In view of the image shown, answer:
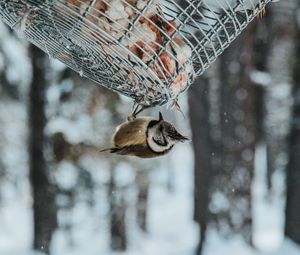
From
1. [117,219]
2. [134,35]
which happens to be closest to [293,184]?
[117,219]

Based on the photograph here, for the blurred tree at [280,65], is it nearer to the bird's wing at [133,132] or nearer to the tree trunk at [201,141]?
the tree trunk at [201,141]

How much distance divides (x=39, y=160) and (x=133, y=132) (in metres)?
4.69

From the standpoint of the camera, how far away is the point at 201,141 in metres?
6.42

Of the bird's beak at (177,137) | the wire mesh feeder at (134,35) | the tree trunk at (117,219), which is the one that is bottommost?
the tree trunk at (117,219)

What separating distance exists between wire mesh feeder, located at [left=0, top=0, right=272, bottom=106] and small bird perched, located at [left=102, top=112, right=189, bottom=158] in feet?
0.32

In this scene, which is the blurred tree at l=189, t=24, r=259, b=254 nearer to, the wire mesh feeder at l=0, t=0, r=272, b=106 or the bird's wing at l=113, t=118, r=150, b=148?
the bird's wing at l=113, t=118, r=150, b=148

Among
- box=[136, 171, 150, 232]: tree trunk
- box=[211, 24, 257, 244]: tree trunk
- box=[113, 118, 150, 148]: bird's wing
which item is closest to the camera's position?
box=[113, 118, 150, 148]: bird's wing

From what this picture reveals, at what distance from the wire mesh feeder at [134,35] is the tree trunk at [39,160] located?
4.68 meters

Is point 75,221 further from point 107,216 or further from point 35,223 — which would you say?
point 35,223

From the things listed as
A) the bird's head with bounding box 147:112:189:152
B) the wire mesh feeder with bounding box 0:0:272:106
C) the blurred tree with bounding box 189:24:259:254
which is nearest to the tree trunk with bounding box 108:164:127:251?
the blurred tree with bounding box 189:24:259:254

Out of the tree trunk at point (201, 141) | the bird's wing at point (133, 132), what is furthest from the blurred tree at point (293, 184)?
the bird's wing at point (133, 132)

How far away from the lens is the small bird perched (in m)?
1.64

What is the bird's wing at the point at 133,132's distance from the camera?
1691mm

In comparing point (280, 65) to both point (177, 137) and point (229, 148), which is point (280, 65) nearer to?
point (229, 148)
